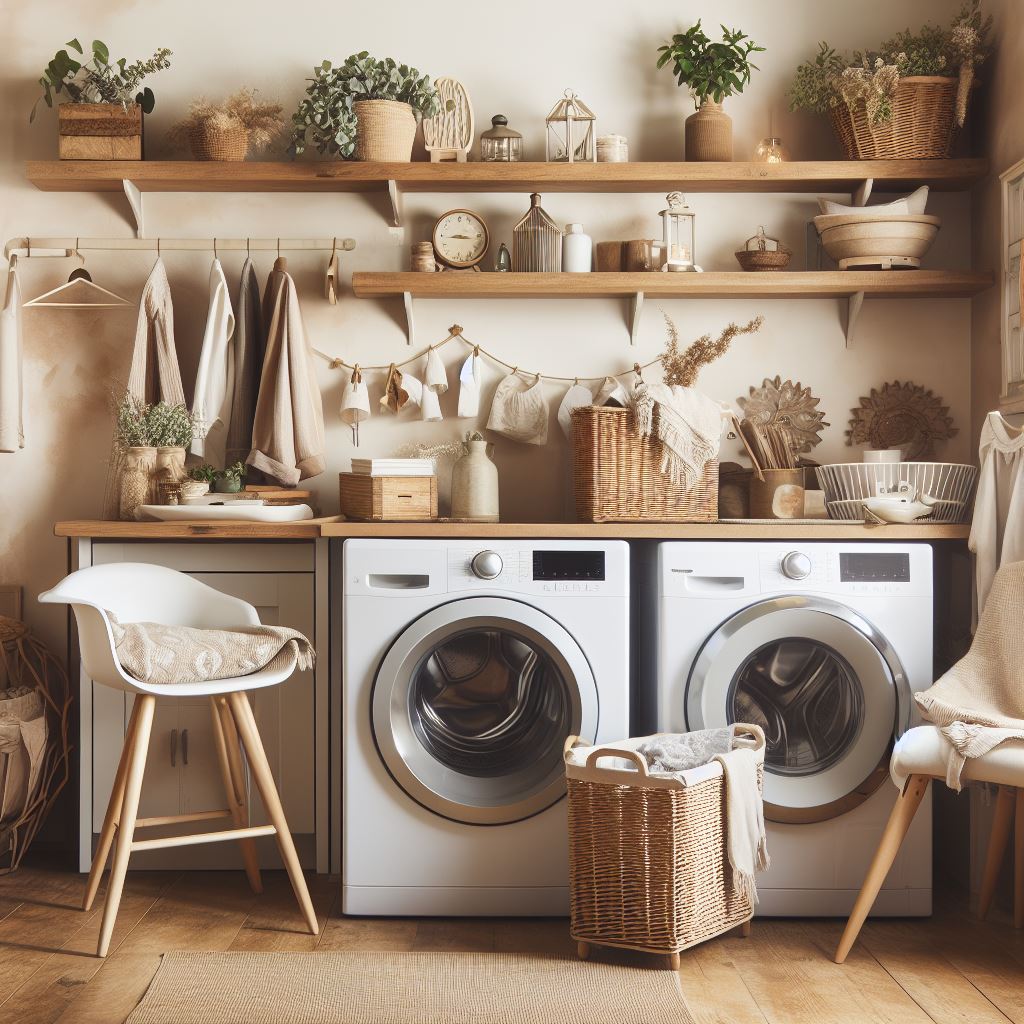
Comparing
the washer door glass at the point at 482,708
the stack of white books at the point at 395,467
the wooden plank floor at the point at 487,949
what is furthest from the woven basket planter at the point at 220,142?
the wooden plank floor at the point at 487,949

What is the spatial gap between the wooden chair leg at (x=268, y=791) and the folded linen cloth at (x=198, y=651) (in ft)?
0.30

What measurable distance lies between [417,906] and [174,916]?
1.86 ft

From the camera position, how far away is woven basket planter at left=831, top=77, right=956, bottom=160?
2.84 metres

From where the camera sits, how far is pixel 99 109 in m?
2.91

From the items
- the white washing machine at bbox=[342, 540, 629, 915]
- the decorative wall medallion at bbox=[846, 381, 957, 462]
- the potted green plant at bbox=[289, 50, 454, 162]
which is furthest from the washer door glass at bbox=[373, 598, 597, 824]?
the potted green plant at bbox=[289, 50, 454, 162]

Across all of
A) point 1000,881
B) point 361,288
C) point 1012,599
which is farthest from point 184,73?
point 1000,881

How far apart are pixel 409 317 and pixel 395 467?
592 mm

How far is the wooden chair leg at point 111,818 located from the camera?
231cm

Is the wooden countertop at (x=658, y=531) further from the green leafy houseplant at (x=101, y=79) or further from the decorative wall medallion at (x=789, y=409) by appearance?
the green leafy houseplant at (x=101, y=79)

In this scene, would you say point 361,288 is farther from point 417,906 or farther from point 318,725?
point 417,906

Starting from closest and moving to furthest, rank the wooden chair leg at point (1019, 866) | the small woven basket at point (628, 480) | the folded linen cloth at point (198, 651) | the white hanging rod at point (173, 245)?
1. the folded linen cloth at point (198, 651)
2. the wooden chair leg at point (1019, 866)
3. the small woven basket at point (628, 480)
4. the white hanging rod at point (173, 245)

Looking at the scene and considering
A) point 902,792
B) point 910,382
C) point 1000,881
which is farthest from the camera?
point 910,382

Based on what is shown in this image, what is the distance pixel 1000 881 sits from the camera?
8.66ft

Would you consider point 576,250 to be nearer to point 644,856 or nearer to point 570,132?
point 570,132
